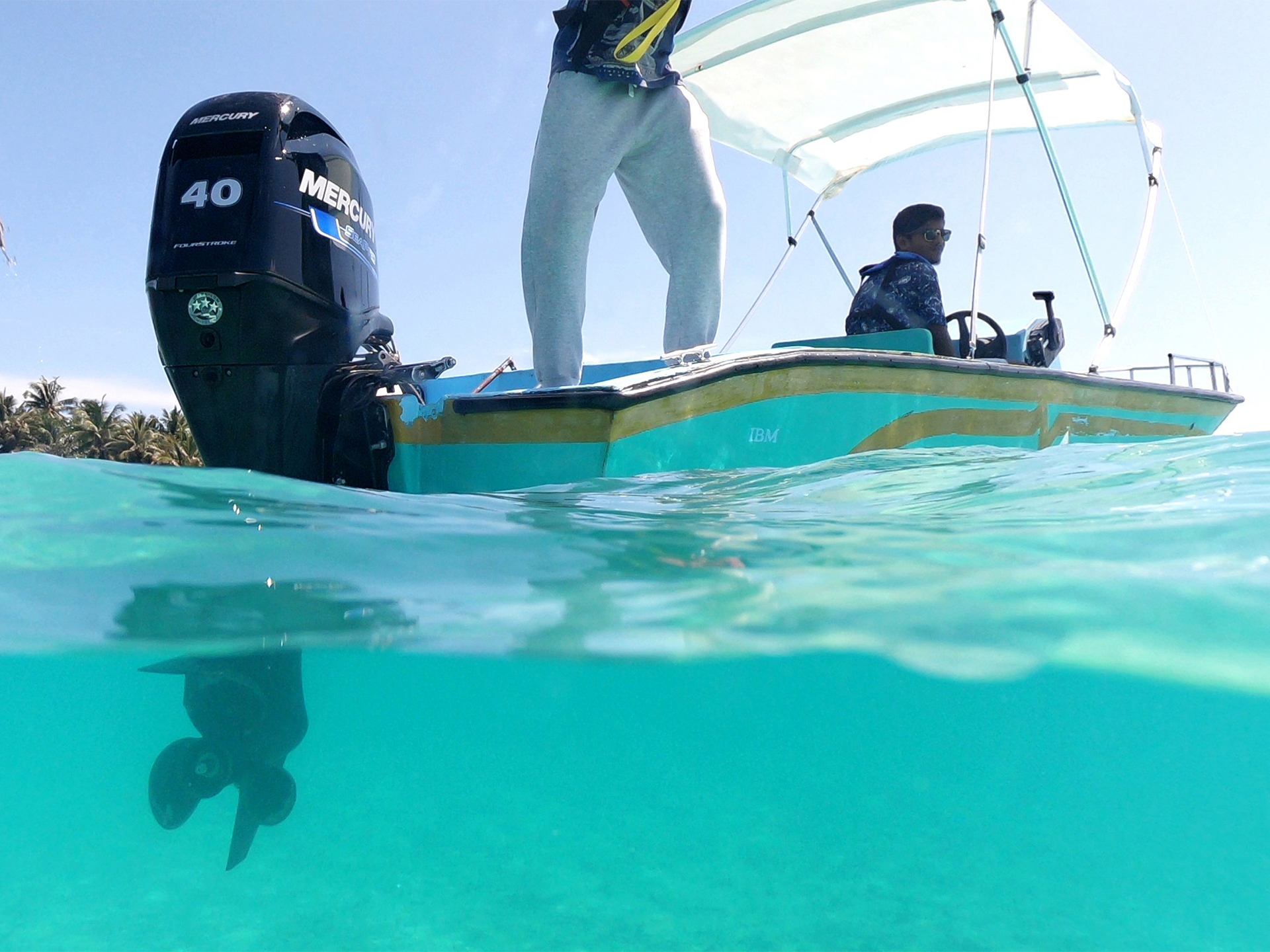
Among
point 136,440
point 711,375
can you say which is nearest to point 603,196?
point 711,375

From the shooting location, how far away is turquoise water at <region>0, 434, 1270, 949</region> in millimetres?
1590

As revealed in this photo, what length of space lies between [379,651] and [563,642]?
388 millimetres

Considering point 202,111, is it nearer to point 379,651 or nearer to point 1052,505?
point 379,651

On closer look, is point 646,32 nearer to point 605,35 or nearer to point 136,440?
point 605,35

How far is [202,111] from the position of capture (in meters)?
2.99

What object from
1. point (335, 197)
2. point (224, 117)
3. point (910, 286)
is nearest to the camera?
point (224, 117)

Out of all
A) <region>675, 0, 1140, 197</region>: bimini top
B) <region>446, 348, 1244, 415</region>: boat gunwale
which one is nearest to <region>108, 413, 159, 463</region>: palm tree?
<region>675, 0, 1140, 197</region>: bimini top

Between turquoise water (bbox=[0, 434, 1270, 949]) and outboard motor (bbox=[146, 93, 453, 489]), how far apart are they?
51cm

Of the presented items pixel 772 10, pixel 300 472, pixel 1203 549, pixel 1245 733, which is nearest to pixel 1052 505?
pixel 1203 549

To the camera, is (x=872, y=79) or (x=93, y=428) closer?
(x=872, y=79)

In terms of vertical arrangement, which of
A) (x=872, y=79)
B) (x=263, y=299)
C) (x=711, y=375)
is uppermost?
(x=872, y=79)

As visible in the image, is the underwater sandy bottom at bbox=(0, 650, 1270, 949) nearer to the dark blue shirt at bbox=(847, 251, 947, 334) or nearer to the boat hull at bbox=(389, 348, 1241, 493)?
the boat hull at bbox=(389, 348, 1241, 493)

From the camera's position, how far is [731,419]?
3299mm

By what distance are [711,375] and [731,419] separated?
21 cm
